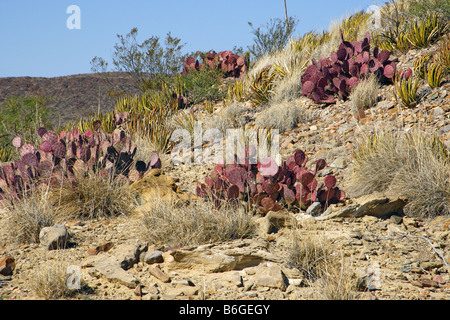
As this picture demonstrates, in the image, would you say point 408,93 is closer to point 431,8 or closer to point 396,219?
point 396,219

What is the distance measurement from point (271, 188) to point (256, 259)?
1.19 metres

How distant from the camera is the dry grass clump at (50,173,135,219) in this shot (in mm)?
4949

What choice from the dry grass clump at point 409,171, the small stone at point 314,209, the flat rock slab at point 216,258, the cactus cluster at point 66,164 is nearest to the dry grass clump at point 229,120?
the cactus cluster at point 66,164

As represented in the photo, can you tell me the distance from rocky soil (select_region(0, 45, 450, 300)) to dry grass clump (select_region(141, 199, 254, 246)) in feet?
0.41

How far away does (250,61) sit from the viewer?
41.2ft

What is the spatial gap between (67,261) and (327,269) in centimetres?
220

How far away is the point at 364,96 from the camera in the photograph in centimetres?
704

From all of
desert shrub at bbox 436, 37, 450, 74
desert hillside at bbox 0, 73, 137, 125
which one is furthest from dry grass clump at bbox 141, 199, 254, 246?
desert hillside at bbox 0, 73, 137, 125

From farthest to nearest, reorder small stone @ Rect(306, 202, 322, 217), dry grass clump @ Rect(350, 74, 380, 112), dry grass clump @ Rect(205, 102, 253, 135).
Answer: dry grass clump @ Rect(205, 102, 253, 135)
dry grass clump @ Rect(350, 74, 380, 112)
small stone @ Rect(306, 202, 322, 217)

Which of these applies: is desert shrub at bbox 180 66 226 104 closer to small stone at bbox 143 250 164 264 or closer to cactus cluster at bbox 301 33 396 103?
cactus cluster at bbox 301 33 396 103

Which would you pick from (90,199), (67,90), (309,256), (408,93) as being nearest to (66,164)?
(90,199)

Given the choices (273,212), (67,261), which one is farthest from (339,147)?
(67,261)

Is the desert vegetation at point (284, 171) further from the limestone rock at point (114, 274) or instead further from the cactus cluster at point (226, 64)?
the cactus cluster at point (226, 64)

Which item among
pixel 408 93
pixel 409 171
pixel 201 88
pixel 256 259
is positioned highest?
pixel 201 88
